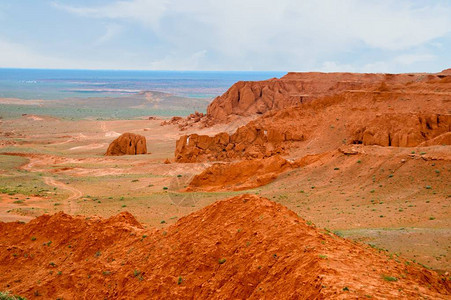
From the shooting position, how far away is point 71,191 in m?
26.6

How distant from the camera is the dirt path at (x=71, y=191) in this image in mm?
22422

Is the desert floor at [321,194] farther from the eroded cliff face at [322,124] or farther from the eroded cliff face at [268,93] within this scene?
the eroded cliff face at [268,93]

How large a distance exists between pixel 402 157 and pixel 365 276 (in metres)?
15.7

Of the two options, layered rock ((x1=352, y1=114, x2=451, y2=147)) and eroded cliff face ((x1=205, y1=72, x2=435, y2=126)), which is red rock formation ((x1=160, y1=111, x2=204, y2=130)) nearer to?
eroded cliff face ((x1=205, y1=72, x2=435, y2=126))

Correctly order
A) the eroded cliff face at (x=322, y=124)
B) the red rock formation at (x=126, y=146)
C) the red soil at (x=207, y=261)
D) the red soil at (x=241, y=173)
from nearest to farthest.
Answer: the red soil at (x=207, y=261), the red soil at (x=241, y=173), the eroded cliff face at (x=322, y=124), the red rock formation at (x=126, y=146)

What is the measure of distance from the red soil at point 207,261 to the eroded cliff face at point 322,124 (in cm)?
2024

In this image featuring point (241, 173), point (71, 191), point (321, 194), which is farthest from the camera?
point (241, 173)

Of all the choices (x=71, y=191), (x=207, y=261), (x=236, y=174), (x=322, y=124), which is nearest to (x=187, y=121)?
(x=322, y=124)

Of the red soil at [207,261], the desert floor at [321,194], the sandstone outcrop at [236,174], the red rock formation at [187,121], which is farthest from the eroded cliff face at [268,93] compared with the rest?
the red soil at [207,261]

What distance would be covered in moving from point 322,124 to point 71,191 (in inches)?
769

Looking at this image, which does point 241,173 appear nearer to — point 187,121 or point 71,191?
point 71,191

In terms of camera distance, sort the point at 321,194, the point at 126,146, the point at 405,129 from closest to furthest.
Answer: the point at 321,194 → the point at 405,129 → the point at 126,146

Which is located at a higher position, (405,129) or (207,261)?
(405,129)

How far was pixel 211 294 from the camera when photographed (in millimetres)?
10109
